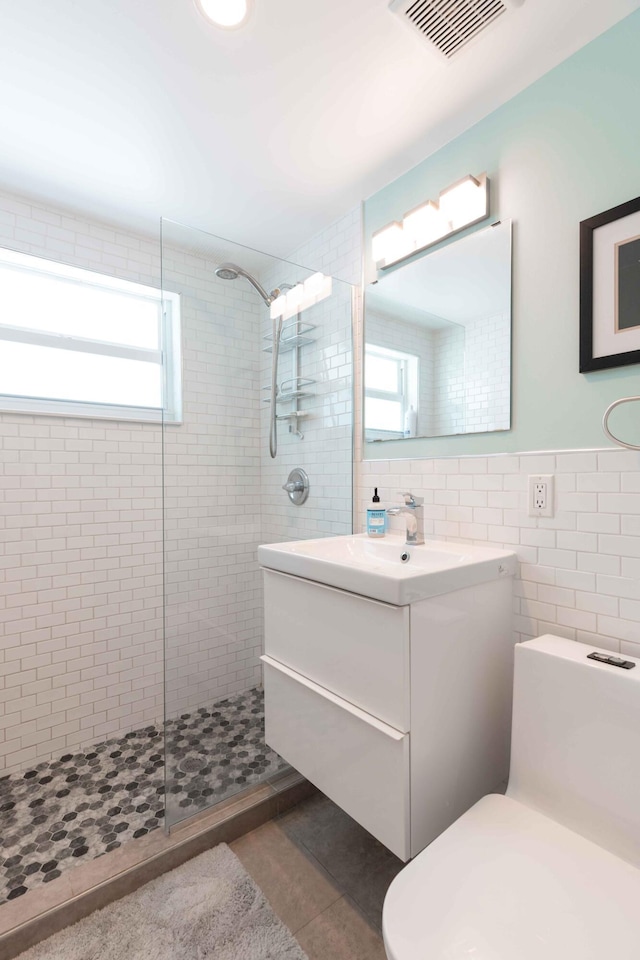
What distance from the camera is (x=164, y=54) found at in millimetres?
1392

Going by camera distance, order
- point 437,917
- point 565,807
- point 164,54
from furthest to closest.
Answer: point 164,54
point 565,807
point 437,917

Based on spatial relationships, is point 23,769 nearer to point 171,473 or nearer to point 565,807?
point 171,473

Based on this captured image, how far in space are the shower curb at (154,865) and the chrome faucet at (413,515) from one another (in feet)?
3.52

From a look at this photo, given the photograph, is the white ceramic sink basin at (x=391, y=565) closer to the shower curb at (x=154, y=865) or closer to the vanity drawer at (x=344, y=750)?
the vanity drawer at (x=344, y=750)

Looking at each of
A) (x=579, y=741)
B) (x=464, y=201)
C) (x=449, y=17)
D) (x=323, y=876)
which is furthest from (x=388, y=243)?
(x=323, y=876)

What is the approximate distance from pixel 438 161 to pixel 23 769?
308cm

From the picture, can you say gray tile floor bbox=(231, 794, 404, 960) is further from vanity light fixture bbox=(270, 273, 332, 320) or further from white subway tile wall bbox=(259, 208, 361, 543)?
vanity light fixture bbox=(270, 273, 332, 320)

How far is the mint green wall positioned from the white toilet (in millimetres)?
665

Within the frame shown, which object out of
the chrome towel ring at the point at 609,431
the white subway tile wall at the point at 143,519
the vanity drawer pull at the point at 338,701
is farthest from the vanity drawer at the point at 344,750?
the chrome towel ring at the point at 609,431

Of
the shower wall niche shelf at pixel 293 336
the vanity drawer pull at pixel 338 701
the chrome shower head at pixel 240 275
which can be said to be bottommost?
the vanity drawer pull at pixel 338 701

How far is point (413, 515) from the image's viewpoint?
1764mm

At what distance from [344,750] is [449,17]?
2083 mm

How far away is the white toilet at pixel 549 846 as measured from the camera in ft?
2.74

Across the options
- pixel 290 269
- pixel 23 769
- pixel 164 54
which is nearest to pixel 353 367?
pixel 290 269
